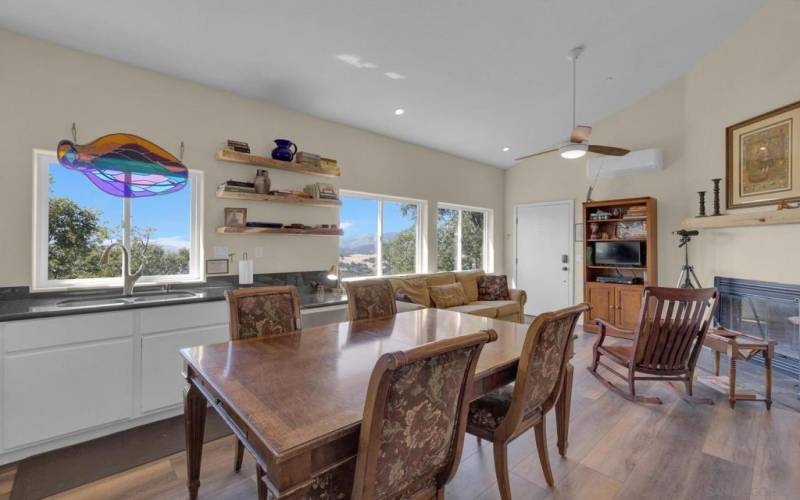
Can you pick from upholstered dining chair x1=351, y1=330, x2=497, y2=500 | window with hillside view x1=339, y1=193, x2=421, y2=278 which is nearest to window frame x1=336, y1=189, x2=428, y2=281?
window with hillside view x1=339, y1=193, x2=421, y2=278

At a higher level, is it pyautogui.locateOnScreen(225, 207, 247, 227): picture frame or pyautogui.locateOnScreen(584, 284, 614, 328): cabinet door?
pyautogui.locateOnScreen(225, 207, 247, 227): picture frame

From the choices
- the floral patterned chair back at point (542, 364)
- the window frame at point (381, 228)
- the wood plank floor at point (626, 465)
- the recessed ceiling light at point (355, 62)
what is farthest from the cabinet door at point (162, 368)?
the recessed ceiling light at point (355, 62)

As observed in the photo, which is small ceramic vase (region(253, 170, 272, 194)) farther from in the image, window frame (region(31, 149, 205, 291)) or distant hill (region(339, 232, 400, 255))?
distant hill (region(339, 232, 400, 255))

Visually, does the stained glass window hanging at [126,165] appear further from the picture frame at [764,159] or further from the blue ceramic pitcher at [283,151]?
the picture frame at [764,159]

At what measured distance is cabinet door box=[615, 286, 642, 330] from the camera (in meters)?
4.82

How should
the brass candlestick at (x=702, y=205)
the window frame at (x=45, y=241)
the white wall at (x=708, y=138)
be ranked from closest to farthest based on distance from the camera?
the window frame at (x=45, y=241) → the white wall at (x=708, y=138) → the brass candlestick at (x=702, y=205)

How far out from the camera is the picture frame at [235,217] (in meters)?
3.31

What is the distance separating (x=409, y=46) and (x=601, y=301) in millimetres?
4251

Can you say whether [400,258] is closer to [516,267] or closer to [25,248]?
[516,267]

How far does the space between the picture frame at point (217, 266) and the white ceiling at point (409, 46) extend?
1.56 m

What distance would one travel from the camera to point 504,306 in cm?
480

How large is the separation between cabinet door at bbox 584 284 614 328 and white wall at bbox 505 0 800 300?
0.39 metres

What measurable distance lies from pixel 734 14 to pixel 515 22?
2456mm

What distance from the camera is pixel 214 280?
10.7 feet
